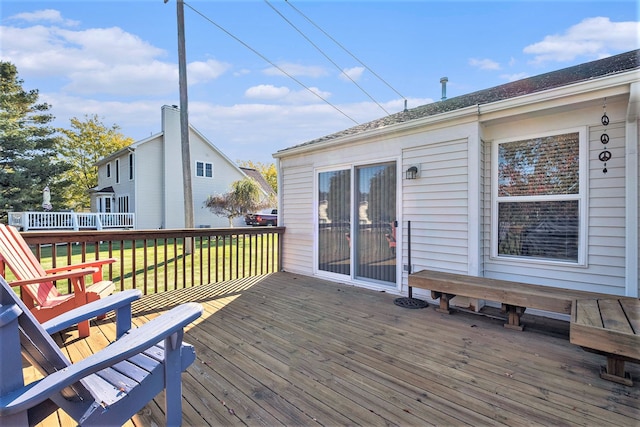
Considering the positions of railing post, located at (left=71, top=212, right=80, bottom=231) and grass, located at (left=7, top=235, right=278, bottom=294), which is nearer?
grass, located at (left=7, top=235, right=278, bottom=294)

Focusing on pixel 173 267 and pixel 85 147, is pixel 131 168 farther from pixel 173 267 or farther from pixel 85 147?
pixel 85 147

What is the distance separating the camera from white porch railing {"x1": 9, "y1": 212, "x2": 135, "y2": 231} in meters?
11.9

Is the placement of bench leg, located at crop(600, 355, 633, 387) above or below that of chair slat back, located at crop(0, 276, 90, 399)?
below

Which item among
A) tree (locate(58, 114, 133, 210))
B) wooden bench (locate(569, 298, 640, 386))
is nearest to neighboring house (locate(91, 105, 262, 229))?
tree (locate(58, 114, 133, 210))

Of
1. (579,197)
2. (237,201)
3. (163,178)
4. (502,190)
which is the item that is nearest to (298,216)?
(502,190)

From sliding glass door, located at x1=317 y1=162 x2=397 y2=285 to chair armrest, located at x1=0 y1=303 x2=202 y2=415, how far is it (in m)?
3.37

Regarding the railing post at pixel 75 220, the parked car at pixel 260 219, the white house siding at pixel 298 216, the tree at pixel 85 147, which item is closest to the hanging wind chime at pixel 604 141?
the white house siding at pixel 298 216

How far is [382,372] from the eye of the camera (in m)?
2.20

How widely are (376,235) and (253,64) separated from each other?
6.03 metres

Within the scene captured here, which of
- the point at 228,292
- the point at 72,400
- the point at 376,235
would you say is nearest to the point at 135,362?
the point at 72,400

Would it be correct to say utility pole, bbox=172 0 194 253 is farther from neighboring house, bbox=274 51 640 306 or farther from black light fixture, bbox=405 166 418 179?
black light fixture, bbox=405 166 418 179

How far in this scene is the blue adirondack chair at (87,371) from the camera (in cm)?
92

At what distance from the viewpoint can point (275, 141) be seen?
853 inches

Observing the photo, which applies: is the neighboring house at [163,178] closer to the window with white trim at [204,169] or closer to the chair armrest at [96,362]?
the window with white trim at [204,169]
